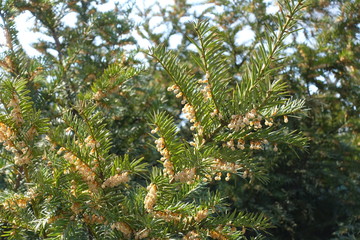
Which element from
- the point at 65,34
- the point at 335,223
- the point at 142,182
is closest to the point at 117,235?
the point at 142,182

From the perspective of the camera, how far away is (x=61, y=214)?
1170 mm

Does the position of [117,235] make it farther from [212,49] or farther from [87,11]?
[87,11]

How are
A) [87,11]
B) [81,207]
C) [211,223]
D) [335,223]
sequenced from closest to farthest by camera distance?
[81,207] → [211,223] → [335,223] → [87,11]

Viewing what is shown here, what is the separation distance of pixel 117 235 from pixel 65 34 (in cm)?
169

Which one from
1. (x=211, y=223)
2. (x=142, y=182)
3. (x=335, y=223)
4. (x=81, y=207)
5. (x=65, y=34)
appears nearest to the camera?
(x=81, y=207)

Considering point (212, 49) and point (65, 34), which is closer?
point (212, 49)

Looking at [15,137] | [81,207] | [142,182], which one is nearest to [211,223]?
[81,207]

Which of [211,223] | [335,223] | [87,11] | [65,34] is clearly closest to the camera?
[211,223]

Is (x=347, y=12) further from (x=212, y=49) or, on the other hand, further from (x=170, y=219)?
(x=170, y=219)

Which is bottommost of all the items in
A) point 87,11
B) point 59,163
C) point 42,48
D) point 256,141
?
point 59,163

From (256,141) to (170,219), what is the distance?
0.32m

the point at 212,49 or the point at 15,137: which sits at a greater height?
the point at 212,49

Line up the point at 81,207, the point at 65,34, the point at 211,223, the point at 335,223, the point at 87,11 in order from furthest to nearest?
the point at 87,11
the point at 335,223
the point at 65,34
the point at 211,223
the point at 81,207

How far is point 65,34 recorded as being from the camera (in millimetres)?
2535
